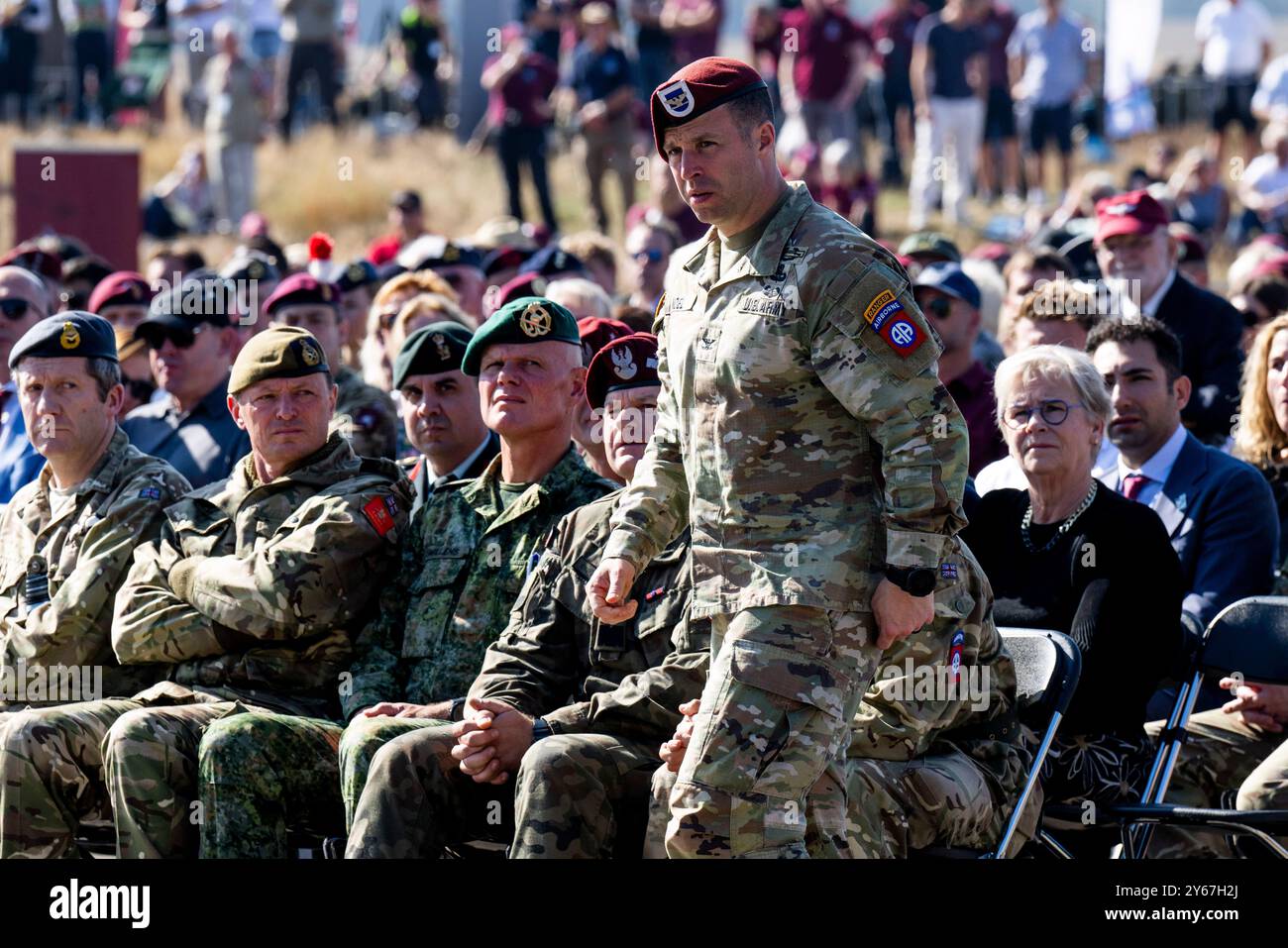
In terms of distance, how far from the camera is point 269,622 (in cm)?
549

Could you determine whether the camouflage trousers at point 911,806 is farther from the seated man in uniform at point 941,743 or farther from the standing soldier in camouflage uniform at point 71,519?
the standing soldier in camouflage uniform at point 71,519

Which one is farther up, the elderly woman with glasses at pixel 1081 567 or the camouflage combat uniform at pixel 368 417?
the camouflage combat uniform at pixel 368 417

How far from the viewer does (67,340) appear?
628cm

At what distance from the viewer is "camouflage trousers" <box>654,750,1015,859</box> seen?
4367 millimetres

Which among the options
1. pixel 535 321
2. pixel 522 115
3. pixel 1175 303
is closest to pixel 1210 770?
pixel 535 321

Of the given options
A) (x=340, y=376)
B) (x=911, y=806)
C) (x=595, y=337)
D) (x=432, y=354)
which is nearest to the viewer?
(x=911, y=806)

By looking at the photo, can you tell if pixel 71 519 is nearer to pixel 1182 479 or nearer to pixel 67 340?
pixel 67 340

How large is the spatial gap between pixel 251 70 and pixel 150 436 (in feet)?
30.9

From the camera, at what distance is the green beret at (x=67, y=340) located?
6273 mm

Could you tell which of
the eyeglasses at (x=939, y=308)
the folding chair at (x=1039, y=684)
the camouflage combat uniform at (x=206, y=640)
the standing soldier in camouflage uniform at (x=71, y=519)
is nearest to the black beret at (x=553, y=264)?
the eyeglasses at (x=939, y=308)

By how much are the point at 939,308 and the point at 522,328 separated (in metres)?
2.54

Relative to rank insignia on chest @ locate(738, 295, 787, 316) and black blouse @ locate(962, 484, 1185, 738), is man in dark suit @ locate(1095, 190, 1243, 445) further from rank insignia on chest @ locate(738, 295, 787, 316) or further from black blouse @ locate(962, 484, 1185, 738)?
rank insignia on chest @ locate(738, 295, 787, 316)

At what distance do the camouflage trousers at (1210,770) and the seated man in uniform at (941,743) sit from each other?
76cm
